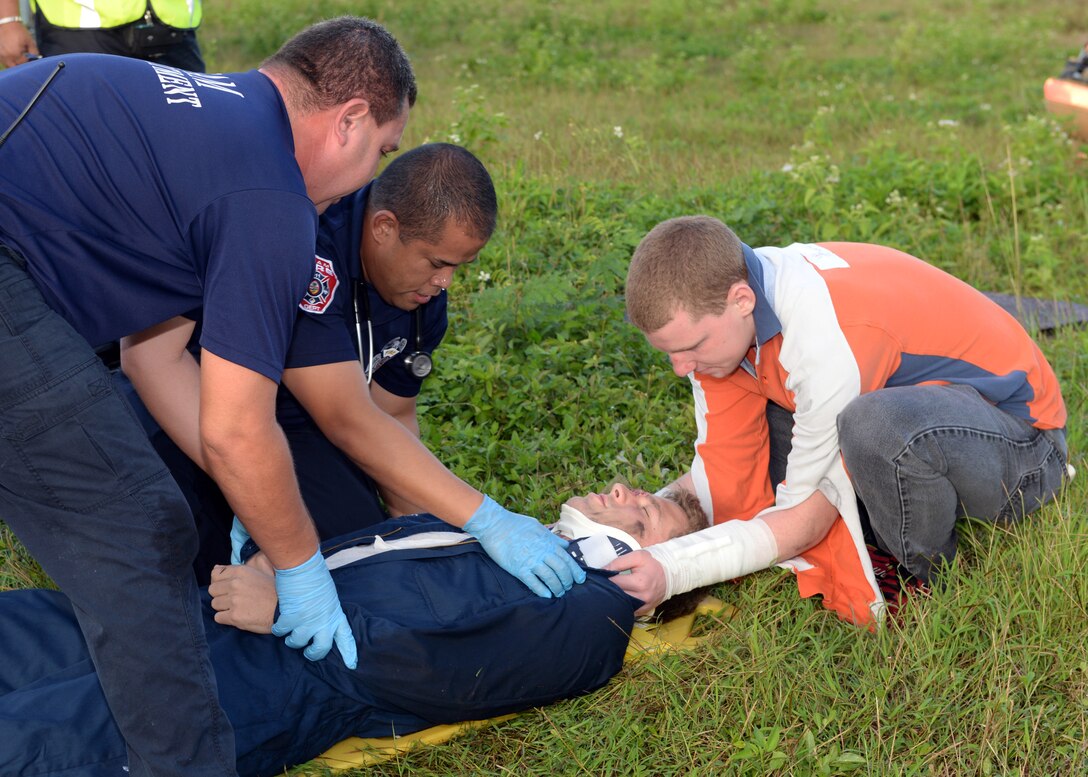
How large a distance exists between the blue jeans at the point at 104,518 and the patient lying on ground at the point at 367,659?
1.24 feet

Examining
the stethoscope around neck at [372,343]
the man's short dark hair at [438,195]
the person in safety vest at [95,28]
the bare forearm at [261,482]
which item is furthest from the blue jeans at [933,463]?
the person in safety vest at [95,28]

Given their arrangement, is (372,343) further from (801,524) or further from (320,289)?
(801,524)

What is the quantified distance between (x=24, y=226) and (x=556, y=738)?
1786 millimetres

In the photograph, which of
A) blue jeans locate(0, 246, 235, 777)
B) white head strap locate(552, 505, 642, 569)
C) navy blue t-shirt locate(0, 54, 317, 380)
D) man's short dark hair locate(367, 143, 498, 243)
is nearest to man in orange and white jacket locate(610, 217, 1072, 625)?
white head strap locate(552, 505, 642, 569)

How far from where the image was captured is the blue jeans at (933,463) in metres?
2.92

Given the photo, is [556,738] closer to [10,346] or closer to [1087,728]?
[1087,728]

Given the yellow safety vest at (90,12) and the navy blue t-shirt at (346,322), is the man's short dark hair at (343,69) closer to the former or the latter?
the navy blue t-shirt at (346,322)

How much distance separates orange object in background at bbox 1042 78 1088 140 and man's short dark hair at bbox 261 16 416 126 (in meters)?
6.40

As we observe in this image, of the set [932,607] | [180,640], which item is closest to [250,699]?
[180,640]

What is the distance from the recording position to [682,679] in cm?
290

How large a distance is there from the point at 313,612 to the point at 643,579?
37.4 inches

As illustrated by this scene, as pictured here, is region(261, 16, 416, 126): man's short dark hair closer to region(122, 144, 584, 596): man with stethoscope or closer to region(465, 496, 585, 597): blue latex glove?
region(122, 144, 584, 596): man with stethoscope

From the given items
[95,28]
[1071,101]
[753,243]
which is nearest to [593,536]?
[753,243]

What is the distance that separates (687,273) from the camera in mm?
2924
